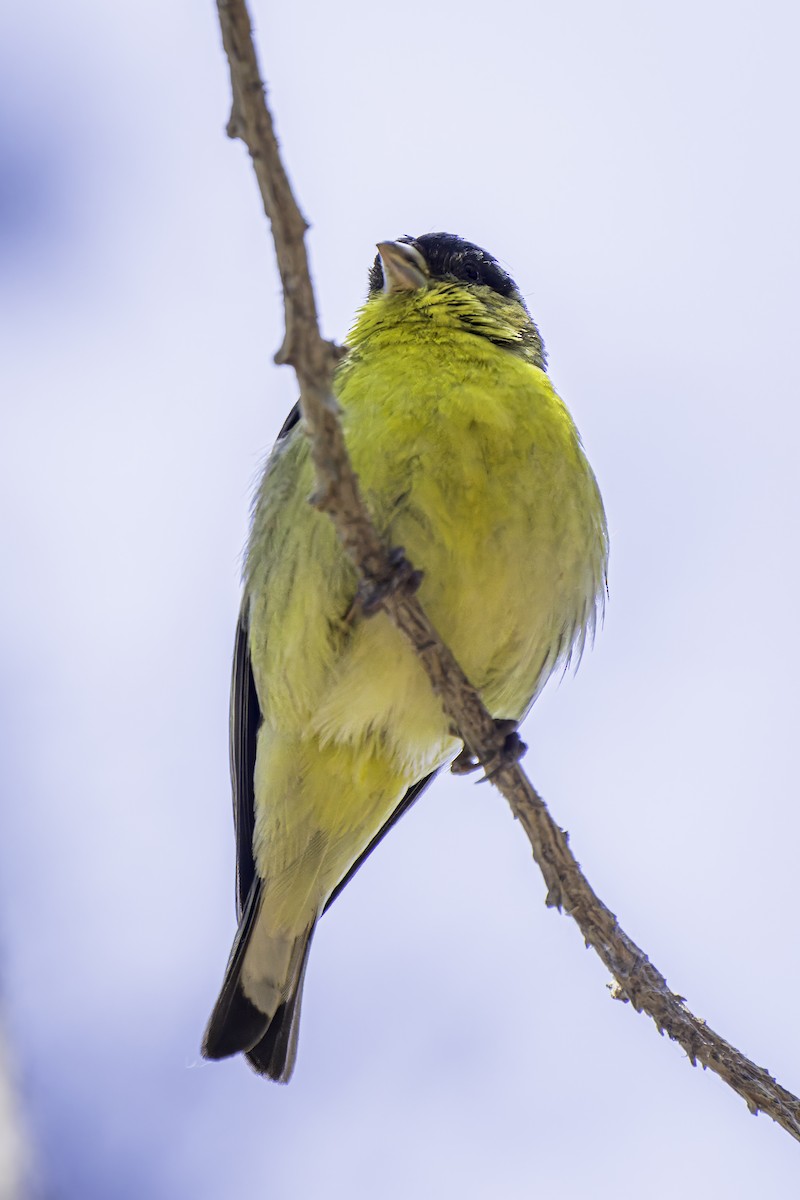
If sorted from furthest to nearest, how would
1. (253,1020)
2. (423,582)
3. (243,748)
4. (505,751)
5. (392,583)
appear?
1. (243,748)
2. (253,1020)
3. (423,582)
4. (505,751)
5. (392,583)

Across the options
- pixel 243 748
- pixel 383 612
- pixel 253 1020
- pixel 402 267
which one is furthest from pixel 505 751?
pixel 402 267

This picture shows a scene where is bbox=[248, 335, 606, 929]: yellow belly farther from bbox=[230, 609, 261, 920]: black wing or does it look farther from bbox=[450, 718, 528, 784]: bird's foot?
bbox=[450, 718, 528, 784]: bird's foot

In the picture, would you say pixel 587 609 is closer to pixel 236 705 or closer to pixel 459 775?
pixel 459 775

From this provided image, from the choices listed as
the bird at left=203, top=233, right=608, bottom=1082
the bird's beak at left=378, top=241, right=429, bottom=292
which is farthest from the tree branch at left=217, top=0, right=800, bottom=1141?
the bird's beak at left=378, top=241, right=429, bottom=292

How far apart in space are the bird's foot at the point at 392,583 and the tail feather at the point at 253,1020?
1.84 m

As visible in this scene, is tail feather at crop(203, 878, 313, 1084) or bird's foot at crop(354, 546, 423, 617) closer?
bird's foot at crop(354, 546, 423, 617)

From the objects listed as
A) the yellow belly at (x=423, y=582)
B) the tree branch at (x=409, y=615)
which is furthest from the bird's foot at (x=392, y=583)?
the yellow belly at (x=423, y=582)

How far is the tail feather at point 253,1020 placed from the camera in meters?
4.59

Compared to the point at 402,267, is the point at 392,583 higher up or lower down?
lower down

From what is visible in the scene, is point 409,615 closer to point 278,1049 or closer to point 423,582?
point 423,582

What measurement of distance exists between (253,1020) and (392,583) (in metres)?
2.13

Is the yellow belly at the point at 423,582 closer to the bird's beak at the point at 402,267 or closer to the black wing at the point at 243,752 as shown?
the black wing at the point at 243,752

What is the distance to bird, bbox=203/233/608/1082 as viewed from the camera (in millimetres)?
3980

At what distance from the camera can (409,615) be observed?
11.0 ft
